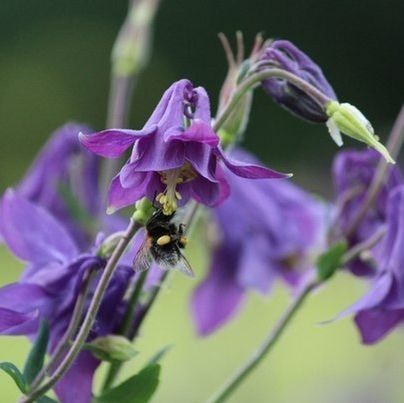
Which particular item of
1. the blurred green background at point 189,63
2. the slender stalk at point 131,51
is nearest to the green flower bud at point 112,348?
the slender stalk at point 131,51

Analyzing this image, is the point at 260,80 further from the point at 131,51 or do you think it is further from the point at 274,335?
the point at 131,51

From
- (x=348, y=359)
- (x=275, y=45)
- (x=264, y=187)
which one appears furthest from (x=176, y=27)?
(x=275, y=45)

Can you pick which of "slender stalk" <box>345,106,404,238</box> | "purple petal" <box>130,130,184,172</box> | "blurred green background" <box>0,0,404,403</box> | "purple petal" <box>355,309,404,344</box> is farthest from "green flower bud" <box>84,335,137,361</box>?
"blurred green background" <box>0,0,404,403</box>

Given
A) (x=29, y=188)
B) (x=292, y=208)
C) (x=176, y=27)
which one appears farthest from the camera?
(x=176, y=27)

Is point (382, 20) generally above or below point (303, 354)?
above

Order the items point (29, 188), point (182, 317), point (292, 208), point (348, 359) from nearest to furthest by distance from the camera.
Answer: point (29, 188) < point (292, 208) < point (348, 359) < point (182, 317)

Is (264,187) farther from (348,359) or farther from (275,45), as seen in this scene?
(348,359)

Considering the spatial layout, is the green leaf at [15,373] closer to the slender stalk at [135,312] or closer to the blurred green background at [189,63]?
the slender stalk at [135,312]

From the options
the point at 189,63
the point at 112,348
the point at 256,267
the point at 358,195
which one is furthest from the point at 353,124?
the point at 189,63
